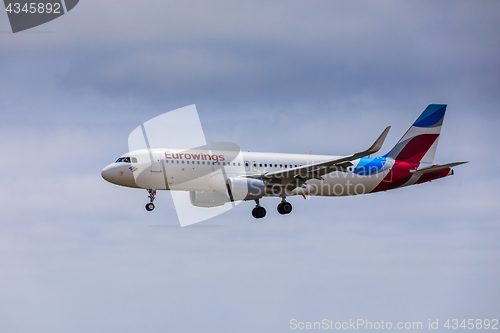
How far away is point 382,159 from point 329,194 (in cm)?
550

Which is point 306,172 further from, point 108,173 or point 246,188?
point 108,173

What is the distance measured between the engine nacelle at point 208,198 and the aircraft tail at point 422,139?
1429 centimetres

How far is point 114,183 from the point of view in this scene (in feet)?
139

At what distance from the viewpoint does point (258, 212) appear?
4453cm

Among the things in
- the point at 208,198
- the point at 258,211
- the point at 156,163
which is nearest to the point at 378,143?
the point at 258,211

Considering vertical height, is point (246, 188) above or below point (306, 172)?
below

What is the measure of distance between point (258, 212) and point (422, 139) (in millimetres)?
16121

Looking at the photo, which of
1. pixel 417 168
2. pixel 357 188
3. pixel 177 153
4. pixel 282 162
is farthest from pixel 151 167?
pixel 417 168

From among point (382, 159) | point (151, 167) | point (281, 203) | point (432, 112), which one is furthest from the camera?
point (432, 112)

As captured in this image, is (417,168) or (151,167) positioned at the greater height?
(151,167)

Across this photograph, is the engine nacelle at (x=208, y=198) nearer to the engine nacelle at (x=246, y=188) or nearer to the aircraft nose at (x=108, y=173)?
the engine nacelle at (x=246, y=188)

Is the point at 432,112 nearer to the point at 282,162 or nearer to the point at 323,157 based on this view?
the point at 323,157

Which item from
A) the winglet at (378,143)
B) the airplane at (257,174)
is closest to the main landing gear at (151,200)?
the airplane at (257,174)

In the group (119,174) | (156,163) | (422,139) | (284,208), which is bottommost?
(284,208)
